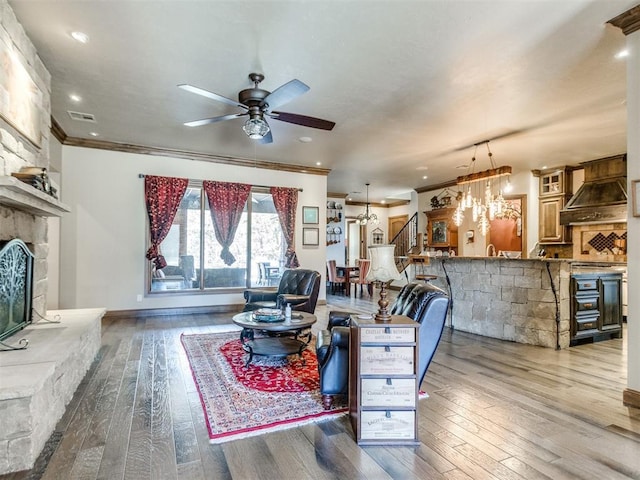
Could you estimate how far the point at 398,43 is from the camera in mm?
2990

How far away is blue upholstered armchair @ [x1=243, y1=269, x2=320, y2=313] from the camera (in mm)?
4754

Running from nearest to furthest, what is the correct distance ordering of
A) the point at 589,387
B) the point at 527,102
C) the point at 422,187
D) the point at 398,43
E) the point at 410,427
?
the point at 410,427 → the point at 398,43 → the point at 589,387 → the point at 527,102 → the point at 422,187

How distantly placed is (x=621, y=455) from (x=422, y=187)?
27.3 ft

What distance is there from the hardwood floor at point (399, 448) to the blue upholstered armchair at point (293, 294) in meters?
1.44

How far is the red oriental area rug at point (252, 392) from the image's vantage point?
2.46 m

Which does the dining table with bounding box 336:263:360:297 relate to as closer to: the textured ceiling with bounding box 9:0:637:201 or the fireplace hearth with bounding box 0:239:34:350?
the textured ceiling with bounding box 9:0:637:201

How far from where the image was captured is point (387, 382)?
7.44ft

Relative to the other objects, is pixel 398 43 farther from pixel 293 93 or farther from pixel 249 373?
pixel 249 373

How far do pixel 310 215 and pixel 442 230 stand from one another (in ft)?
12.6

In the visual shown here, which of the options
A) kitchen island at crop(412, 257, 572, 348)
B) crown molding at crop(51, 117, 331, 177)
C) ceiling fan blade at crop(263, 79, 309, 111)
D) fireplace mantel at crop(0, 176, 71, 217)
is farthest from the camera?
crown molding at crop(51, 117, 331, 177)

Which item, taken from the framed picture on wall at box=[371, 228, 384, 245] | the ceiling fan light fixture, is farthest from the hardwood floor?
the framed picture on wall at box=[371, 228, 384, 245]

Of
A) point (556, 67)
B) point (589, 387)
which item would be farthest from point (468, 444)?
point (556, 67)

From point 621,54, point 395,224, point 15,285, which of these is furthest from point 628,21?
point 395,224

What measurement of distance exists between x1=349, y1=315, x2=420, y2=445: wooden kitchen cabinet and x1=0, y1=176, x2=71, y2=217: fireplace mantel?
2.41 metres
